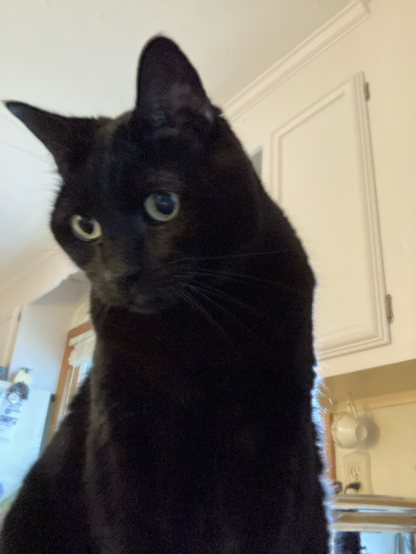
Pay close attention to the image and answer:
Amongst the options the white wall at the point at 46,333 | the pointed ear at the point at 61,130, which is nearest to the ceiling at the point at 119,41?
the pointed ear at the point at 61,130

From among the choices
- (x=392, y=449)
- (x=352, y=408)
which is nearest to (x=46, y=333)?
(x=352, y=408)

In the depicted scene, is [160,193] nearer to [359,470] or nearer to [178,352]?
[178,352]

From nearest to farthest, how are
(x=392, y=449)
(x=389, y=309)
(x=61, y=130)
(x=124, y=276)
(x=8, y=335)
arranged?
(x=124, y=276) → (x=61, y=130) → (x=389, y=309) → (x=392, y=449) → (x=8, y=335)

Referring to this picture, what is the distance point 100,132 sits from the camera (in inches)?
21.9

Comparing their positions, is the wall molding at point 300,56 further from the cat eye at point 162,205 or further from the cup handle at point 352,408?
the cat eye at point 162,205

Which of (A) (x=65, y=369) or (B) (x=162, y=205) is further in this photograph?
(A) (x=65, y=369)

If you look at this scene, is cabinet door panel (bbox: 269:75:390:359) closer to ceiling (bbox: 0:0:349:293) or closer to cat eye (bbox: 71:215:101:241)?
ceiling (bbox: 0:0:349:293)

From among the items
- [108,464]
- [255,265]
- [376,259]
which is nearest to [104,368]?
[108,464]

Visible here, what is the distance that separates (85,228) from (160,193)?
0.12 m

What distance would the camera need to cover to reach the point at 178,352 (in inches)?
17.7

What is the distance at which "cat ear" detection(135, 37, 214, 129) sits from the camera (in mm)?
449

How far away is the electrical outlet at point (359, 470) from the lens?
1138mm

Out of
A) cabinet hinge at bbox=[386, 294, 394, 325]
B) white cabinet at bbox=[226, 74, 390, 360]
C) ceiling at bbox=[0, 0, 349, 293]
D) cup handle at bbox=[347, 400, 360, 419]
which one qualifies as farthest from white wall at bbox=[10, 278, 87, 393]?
cabinet hinge at bbox=[386, 294, 394, 325]

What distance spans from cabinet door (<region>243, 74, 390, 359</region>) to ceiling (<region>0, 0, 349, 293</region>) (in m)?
0.28
